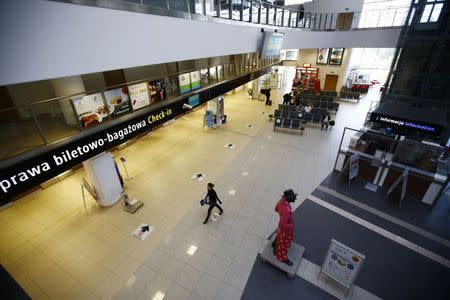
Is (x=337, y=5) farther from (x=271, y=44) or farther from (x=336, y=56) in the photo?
(x=271, y=44)

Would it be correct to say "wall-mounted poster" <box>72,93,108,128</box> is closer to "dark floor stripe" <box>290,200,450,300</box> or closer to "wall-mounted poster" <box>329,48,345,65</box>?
"dark floor stripe" <box>290,200,450,300</box>

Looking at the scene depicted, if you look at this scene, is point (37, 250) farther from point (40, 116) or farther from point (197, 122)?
point (197, 122)

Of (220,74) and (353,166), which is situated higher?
(220,74)

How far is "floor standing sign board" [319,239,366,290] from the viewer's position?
4.09 meters

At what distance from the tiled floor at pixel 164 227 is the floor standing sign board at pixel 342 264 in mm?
1789

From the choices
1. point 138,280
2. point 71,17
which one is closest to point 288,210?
point 138,280

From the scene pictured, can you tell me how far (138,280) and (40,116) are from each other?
15.1 ft

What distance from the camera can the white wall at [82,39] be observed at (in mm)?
2920

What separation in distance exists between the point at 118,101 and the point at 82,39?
1880mm

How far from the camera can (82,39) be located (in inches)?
142

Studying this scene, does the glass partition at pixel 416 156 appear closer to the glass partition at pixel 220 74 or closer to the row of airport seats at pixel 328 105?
the glass partition at pixel 220 74

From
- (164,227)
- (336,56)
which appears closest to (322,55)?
(336,56)

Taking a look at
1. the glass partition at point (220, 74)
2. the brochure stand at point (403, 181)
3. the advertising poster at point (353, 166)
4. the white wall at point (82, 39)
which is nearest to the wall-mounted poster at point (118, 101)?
the white wall at point (82, 39)

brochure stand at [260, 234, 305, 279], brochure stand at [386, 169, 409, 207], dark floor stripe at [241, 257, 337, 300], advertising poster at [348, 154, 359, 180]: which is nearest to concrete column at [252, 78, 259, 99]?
advertising poster at [348, 154, 359, 180]
